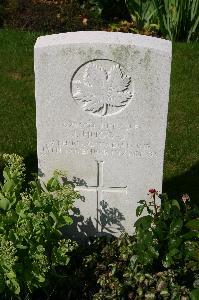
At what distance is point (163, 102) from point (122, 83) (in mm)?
287

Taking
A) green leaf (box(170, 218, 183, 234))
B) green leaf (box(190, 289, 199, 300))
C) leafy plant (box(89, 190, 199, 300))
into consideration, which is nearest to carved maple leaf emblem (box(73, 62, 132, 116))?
leafy plant (box(89, 190, 199, 300))

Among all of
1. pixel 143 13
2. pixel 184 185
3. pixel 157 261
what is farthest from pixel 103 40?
pixel 143 13

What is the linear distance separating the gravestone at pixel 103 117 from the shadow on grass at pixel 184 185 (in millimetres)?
985

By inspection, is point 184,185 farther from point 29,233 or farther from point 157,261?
point 29,233

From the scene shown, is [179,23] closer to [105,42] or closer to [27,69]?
[27,69]

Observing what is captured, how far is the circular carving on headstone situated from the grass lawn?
1.59 meters

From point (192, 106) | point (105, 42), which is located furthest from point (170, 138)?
point (105, 42)

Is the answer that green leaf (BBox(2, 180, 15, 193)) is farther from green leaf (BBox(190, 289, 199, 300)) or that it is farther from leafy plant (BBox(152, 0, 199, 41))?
leafy plant (BBox(152, 0, 199, 41))

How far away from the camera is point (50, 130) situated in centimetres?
403

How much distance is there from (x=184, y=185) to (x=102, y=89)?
182 cm

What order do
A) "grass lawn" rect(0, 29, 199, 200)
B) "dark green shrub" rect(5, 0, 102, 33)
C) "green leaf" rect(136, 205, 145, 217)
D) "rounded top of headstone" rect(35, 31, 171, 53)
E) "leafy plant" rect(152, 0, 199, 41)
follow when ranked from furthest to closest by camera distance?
"dark green shrub" rect(5, 0, 102, 33) < "leafy plant" rect(152, 0, 199, 41) < "grass lawn" rect(0, 29, 199, 200) < "green leaf" rect(136, 205, 145, 217) < "rounded top of headstone" rect(35, 31, 171, 53)

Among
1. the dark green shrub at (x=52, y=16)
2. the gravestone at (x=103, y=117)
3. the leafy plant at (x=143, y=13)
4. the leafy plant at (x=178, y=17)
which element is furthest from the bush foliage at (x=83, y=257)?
the dark green shrub at (x=52, y=16)

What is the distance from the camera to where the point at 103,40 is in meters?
3.71

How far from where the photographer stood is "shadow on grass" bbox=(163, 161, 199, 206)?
5266 mm
